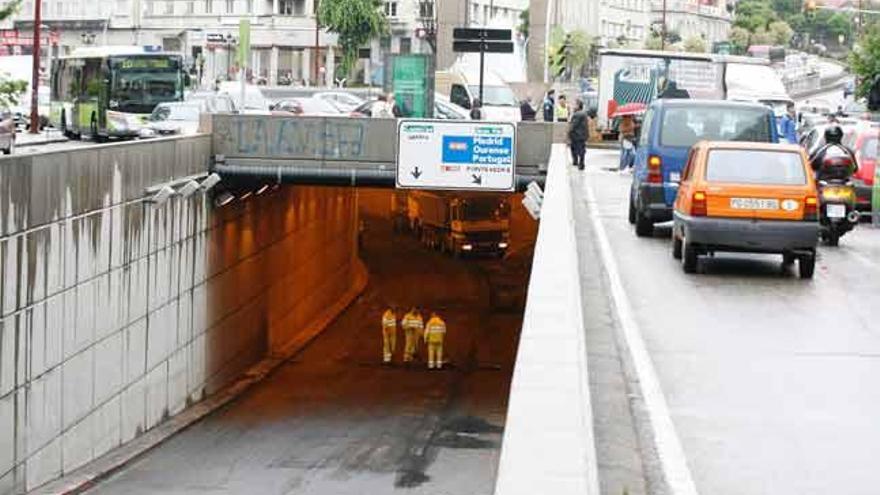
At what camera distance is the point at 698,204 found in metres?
18.8

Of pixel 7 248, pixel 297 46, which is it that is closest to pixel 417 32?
pixel 297 46

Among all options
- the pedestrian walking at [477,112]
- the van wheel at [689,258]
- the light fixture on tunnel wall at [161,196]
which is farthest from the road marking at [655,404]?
the pedestrian walking at [477,112]

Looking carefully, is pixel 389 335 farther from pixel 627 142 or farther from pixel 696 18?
pixel 696 18

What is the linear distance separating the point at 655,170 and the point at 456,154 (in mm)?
15735

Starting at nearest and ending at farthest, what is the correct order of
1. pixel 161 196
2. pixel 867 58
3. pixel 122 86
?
1. pixel 161 196
2. pixel 122 86
3. pixel 867 58

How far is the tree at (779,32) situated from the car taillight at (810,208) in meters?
136

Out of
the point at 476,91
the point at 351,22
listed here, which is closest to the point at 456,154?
the point at 476,91

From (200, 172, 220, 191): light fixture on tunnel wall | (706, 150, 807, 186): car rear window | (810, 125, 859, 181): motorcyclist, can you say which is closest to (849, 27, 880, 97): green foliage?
(200, 172, 220, 191): light fixture on tunnel wall

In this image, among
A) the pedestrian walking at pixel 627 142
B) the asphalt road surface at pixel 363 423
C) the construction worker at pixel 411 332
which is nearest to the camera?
the asphalt road surface at pixel 363 423

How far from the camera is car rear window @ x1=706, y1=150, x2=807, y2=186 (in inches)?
747

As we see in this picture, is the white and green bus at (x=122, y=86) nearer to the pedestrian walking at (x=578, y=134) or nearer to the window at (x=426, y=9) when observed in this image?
the pedestrian walking at (x=578, y=134)

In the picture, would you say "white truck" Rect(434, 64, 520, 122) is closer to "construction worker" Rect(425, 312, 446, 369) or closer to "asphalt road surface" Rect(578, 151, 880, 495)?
"construction worker" Rect(425, 312, 446, 369)

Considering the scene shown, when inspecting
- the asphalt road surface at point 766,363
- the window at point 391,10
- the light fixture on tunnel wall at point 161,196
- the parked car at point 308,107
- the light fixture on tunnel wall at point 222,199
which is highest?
the window at point 391,10

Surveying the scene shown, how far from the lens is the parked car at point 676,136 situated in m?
23.1
